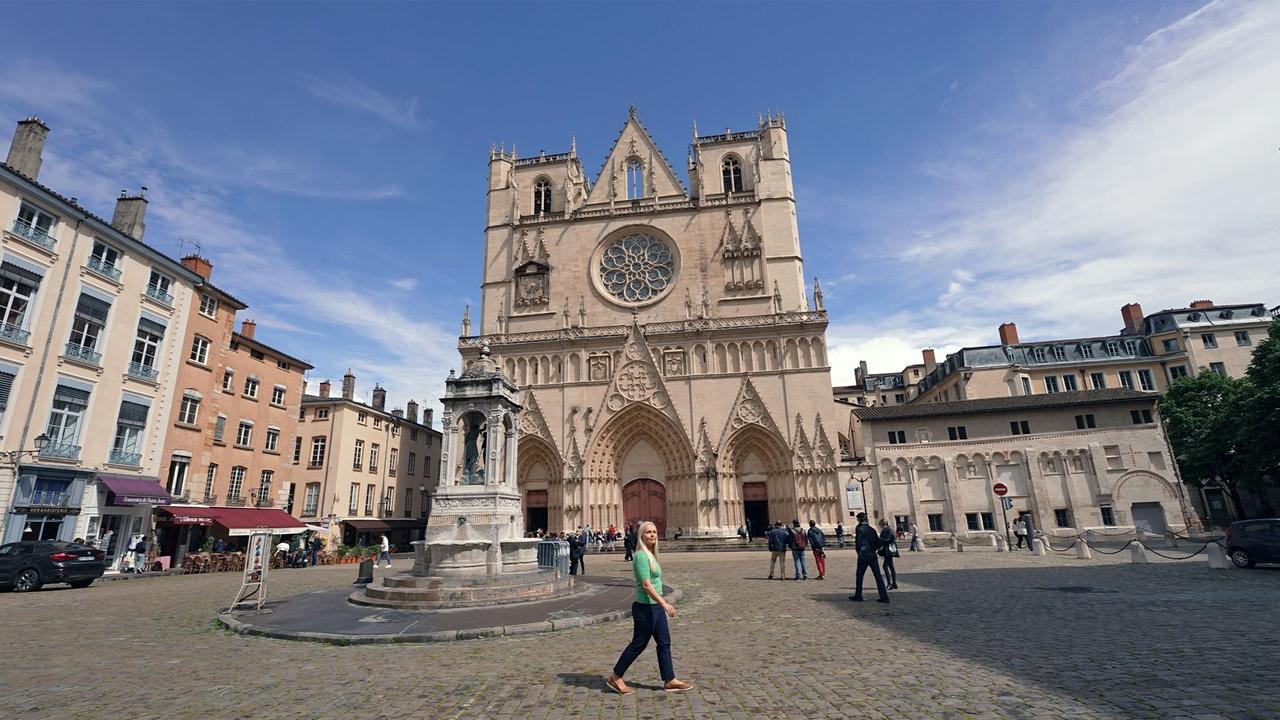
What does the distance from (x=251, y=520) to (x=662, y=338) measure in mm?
24072

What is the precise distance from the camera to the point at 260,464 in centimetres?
3072

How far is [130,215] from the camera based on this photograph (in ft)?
85.6

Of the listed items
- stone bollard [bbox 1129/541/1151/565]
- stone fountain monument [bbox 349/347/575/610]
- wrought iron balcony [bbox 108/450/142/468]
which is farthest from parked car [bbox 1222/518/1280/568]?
wrought iron balcony [bbox 108/450/142/468]

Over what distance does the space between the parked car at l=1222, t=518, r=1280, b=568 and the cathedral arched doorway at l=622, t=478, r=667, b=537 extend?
24803mm

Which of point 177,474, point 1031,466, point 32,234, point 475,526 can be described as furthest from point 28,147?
point 1031,466

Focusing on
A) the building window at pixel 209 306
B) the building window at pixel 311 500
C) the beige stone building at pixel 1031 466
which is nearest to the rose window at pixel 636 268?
the beige stone building at pixel 1031 466

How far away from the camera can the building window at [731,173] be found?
139ft

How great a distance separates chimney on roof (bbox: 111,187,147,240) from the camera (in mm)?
25969

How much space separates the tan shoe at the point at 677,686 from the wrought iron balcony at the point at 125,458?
27503 mm

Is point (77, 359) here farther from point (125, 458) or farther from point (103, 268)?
point (125, 458)

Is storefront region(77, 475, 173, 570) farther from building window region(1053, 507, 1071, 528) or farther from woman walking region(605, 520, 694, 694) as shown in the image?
building window region(1053, 507, 1071, 528)

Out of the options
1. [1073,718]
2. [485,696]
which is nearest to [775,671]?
[1073,718]

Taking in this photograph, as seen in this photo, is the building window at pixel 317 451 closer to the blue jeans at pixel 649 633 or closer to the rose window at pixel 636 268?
the rose window at pixel 636 268

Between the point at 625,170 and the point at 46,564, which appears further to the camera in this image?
the point at 625,170
